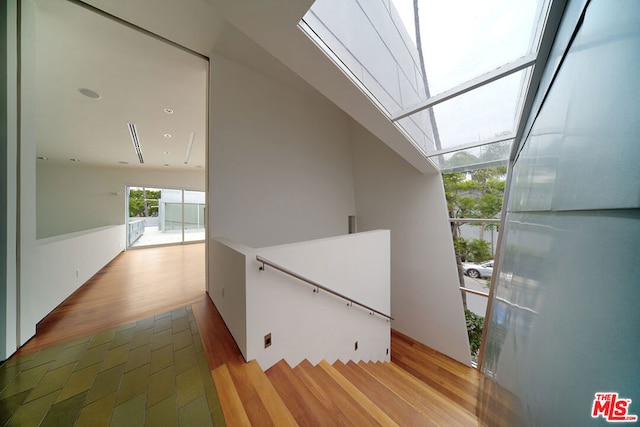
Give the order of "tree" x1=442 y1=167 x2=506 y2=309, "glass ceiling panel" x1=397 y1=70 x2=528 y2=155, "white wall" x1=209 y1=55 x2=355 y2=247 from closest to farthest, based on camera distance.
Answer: "glass ceiling panel" x1=397 y1=70 x2=528 y2=155 → "white wall" x1=209 y1=55 x2=355 y2=247 → "tree" x1=442 y1=167 x2=506 y2=309

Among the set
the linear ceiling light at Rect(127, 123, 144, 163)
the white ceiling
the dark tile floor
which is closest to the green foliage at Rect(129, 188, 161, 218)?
the linear ceiling light at Rect(127, 123, 144, 163)

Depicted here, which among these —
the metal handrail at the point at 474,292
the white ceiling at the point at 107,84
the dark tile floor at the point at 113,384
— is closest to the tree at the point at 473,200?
the metal handrail at the point at 474,292

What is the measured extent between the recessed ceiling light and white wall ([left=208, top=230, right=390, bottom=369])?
3.32 m

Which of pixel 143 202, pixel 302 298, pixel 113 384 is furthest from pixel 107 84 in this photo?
pixel 143 202

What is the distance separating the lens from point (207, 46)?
274cm

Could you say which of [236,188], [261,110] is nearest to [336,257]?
[236,188]

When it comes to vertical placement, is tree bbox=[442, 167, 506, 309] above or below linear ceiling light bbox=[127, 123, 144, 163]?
below

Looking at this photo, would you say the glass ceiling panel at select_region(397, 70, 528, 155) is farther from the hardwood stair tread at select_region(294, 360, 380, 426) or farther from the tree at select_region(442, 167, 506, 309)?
the hardwood stair tread at select_region(294, 360, 380, 426)

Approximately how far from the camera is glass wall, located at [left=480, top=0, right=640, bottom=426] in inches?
16.9

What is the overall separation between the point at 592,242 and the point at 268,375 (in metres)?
2.25

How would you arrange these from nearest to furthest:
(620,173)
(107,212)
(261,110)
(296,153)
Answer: (620,173), (261,110), (296,153), (107,212)

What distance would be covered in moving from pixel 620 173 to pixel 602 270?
0.25 m

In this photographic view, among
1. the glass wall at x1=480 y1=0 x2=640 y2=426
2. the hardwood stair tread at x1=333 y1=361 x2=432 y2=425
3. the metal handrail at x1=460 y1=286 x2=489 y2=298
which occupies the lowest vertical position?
the hardwood stair tread at x1=333 y1=361 x2=432 y2=425

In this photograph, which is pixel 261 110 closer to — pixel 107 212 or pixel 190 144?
pixel 190 144
